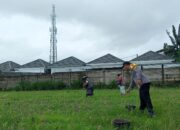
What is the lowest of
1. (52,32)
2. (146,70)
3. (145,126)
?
(145,126)

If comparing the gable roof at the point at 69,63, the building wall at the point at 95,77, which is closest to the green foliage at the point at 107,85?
the building wall at the point at 95,77

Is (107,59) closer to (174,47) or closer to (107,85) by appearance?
(174,47)

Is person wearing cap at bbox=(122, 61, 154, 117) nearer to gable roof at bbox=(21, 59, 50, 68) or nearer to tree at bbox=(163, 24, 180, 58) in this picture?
tree at bbox=(163, 24, 180, 58)

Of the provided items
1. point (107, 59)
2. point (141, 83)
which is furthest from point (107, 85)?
point (141, 83)

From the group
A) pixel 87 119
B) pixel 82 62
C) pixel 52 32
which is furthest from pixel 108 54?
pixel 87 119

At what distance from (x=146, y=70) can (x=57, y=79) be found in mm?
9703

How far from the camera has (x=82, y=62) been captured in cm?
7075

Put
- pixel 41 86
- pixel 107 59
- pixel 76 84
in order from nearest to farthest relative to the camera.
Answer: pixel 76 84 → pixel 41 86 → pixel 107 59

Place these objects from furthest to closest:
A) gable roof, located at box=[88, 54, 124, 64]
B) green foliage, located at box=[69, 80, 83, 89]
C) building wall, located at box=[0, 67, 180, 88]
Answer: gable roof, located at box=[88, 54, 124, 64], green foliage, located at box=[69, 80, 83, 89], building wall, located at box=[0, 67, 180, 88]

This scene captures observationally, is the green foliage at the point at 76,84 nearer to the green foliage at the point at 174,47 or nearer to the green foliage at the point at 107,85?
the green foliage at the point at 107,85

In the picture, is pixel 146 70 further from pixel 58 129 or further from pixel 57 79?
pixel 58 129

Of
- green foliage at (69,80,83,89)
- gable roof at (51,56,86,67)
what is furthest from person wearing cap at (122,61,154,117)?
gable roof at (51,56,86,67)

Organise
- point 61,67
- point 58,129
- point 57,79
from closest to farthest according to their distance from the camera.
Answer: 1. point 58,129
2. point 57,79
3. point 61,67

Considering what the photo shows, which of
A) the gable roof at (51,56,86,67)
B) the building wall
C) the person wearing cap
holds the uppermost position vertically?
the gable roof at (51,56,86,67)
